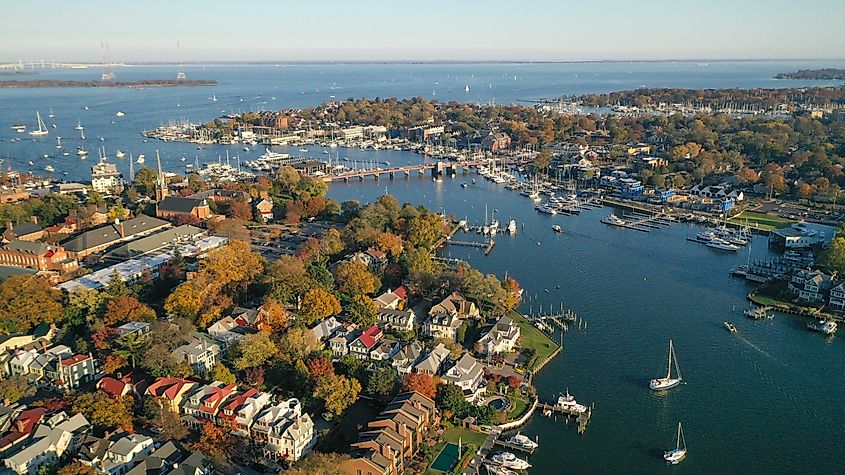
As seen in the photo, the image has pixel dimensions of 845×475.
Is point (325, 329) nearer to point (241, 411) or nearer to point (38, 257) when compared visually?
point (241, 411)

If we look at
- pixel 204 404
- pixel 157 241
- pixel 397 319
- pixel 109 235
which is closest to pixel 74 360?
pixel 204 404

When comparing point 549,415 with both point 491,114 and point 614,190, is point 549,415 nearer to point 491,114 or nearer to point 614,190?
point 614,190

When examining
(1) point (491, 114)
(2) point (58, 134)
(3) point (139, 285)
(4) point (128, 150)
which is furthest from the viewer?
(1) point (491, 114)

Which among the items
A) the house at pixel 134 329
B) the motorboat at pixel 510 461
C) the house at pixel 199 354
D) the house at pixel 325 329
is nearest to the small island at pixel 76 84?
the house at pixel 134 329

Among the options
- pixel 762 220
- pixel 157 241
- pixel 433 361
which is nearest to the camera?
pixel 433 361

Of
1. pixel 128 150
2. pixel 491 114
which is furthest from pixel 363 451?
pixel 491 114

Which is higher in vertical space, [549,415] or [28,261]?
[28,261]
